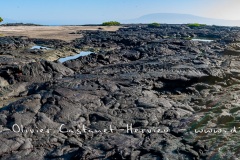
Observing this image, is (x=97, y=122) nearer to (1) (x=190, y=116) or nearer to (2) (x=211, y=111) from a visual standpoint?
(1) (x=190, y=116)

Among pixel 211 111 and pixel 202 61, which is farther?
pixel 202 61

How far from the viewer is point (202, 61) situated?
24.5 meters

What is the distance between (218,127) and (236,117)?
1.21 m

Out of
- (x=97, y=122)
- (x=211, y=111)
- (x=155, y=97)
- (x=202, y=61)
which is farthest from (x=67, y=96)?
(x=202, y=61)

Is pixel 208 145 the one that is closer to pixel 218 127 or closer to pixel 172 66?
pixel 218 127

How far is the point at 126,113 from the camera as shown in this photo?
14.3 meters

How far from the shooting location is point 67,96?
15438 mm

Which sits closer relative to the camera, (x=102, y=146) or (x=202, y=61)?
(x=102, y=146)

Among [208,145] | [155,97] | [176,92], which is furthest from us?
[176,92]

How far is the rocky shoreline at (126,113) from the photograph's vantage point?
1106 centimetres

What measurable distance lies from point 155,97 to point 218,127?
15.8 ft

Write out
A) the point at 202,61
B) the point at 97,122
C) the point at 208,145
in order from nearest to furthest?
the point at 208,145, the point at 97,122, the point at 202,61

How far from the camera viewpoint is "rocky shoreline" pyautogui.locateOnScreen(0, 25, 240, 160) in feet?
36.3

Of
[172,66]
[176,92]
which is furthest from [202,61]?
[176,92]
